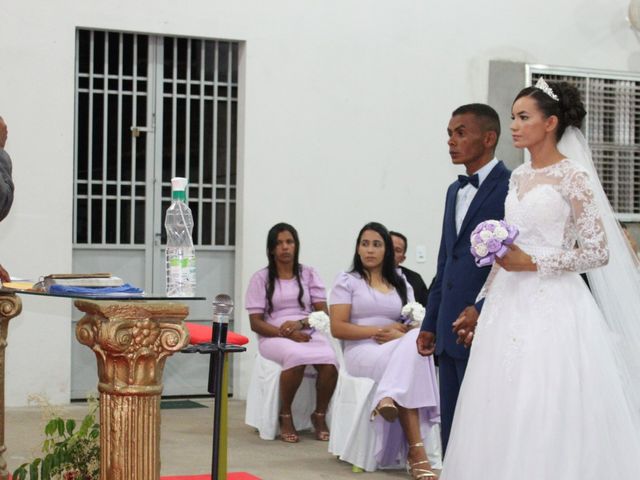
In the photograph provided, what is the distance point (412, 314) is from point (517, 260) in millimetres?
2425

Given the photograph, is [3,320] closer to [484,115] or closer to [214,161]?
[484,115]

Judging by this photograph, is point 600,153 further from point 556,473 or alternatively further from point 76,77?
point 556,473

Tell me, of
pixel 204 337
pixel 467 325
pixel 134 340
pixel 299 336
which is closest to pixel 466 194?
pixel 467 325

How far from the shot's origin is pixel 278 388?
679cm

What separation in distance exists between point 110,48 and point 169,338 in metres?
5.21

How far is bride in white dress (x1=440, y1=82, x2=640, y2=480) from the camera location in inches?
139

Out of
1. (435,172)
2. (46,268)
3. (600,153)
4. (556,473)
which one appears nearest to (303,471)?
(556,473)

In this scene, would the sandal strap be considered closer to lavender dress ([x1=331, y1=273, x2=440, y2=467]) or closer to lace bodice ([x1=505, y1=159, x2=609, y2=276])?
lavender dress ([x1=331, y1=273, x2=440, y2=467])

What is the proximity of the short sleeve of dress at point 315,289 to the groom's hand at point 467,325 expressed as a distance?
3.18 m

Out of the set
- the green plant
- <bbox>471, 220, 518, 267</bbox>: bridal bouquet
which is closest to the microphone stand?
the green plant

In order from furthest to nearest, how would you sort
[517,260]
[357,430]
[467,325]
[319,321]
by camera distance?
1. [319,321]
2. [357,430]
3. [467,325]
4. [517,260]

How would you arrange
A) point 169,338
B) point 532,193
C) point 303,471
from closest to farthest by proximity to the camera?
point 169,338 → point 532,193 → point 303,471

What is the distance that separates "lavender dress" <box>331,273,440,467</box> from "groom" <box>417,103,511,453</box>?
4.63 feet

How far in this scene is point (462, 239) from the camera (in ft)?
13.5
